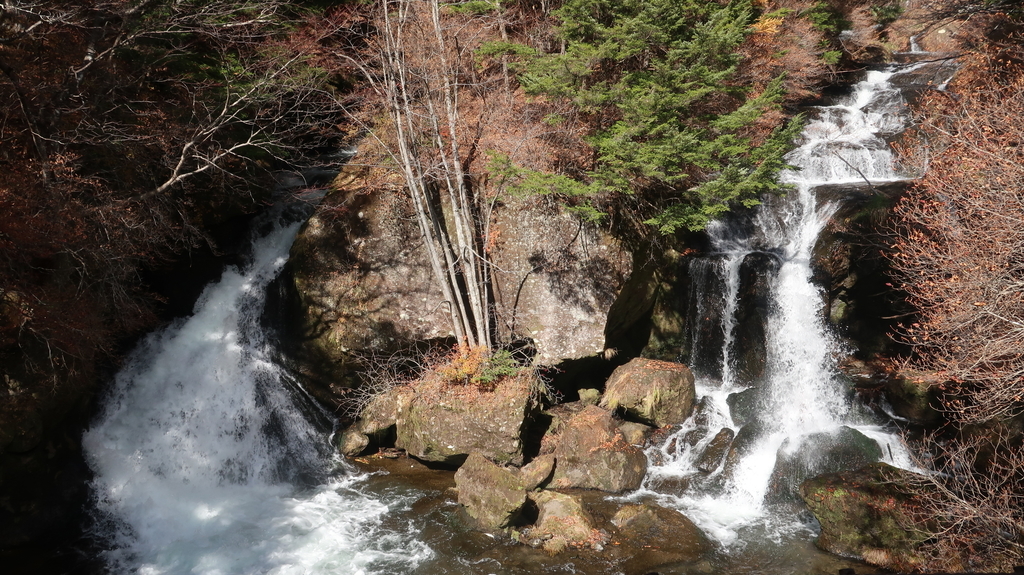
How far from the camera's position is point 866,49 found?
69.3 feet

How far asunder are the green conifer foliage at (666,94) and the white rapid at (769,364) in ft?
6.43

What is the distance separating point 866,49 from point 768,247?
564 inches

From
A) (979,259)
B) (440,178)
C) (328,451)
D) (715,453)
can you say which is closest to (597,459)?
(715,453)

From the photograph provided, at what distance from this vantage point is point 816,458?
937cm

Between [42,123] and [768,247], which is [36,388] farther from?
[768,247]

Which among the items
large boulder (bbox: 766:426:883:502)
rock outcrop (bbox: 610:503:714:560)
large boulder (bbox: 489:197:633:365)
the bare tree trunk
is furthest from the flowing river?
the bare tree trunk

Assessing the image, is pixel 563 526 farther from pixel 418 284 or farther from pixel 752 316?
pixel 752 316

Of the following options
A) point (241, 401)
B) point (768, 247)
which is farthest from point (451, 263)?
point (768, 247)

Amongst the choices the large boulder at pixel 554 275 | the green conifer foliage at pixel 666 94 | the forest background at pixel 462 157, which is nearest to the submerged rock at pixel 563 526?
the large boulder at pixel 554 275

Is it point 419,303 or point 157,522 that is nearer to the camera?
point 157,522

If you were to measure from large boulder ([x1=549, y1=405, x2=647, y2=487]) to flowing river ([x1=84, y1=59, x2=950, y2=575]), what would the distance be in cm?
44

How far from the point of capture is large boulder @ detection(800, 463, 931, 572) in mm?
7414

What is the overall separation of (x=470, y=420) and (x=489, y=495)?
1.63 metres

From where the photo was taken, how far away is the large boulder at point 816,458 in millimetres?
9164
